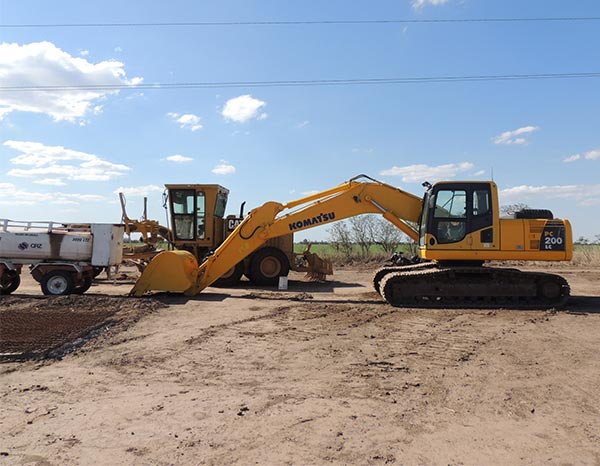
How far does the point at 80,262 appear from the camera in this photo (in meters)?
12.8

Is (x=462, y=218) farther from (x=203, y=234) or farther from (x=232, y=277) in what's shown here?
(x=203, y=234)

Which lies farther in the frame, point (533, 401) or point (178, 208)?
point (178, 208)

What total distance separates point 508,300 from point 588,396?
610 cm

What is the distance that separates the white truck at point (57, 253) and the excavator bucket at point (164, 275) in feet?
5.69

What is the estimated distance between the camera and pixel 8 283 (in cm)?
1311

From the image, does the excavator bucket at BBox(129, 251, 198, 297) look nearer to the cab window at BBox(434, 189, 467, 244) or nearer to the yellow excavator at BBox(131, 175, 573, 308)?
the yellow excavator at BBox(131, 175, 573, 308)

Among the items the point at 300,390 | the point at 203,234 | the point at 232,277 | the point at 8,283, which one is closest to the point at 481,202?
the point at 300,390

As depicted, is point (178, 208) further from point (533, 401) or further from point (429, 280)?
point (533, 401)

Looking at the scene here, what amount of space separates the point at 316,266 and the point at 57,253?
875 centimetres

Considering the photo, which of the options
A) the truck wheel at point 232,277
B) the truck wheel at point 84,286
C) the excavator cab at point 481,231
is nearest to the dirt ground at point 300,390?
the excavator cab at point 481,231

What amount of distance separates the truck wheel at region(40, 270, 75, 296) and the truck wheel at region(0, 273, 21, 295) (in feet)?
4.36

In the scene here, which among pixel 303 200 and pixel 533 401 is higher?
pixel 303 200

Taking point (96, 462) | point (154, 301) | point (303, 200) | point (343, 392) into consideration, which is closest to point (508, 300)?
point (303, 200)

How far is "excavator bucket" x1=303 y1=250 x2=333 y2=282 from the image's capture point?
17219 mm
